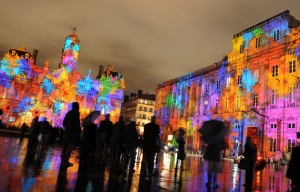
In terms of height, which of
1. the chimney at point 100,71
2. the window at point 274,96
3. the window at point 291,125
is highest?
the chimney at point 100,71

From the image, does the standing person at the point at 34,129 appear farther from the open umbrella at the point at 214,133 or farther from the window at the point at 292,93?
the window at the point at 292,93

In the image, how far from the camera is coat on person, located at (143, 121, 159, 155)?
831cm

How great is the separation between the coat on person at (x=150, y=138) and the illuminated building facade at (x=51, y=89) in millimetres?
53696

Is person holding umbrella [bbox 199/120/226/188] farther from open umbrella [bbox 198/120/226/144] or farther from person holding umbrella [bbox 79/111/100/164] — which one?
person holding umbrella [bbox 79/111/100/164]

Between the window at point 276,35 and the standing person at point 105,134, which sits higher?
the window at point 276,35

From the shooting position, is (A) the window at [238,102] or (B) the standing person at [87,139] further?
(A) the window at [238,102]

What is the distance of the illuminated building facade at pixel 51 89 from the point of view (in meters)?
59.4

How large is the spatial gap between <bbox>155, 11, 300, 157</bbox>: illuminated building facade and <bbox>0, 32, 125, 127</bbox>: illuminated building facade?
3385 cm

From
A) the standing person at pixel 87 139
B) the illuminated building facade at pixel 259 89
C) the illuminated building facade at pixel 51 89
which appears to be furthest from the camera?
the illuminated building facade at pixel 51 89

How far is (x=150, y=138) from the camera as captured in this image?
27.5 ft

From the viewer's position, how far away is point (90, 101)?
67438mm

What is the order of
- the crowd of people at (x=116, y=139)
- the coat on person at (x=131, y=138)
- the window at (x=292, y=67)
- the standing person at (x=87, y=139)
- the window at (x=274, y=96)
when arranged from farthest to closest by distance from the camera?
the window at (x=274, y=96)
the window at (x=292, y=67)
the standing person at (x=87, y=139)
the coat on person at (x=131, y=138)
the crowd of people at (x=116, y=139)

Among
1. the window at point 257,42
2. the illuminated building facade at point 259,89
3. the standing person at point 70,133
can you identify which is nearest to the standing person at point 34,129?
the standing person at point 70,133

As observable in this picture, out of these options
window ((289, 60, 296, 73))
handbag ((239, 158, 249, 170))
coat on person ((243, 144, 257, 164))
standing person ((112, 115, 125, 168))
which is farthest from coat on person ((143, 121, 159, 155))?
window ((289, 60, 296, 73))
